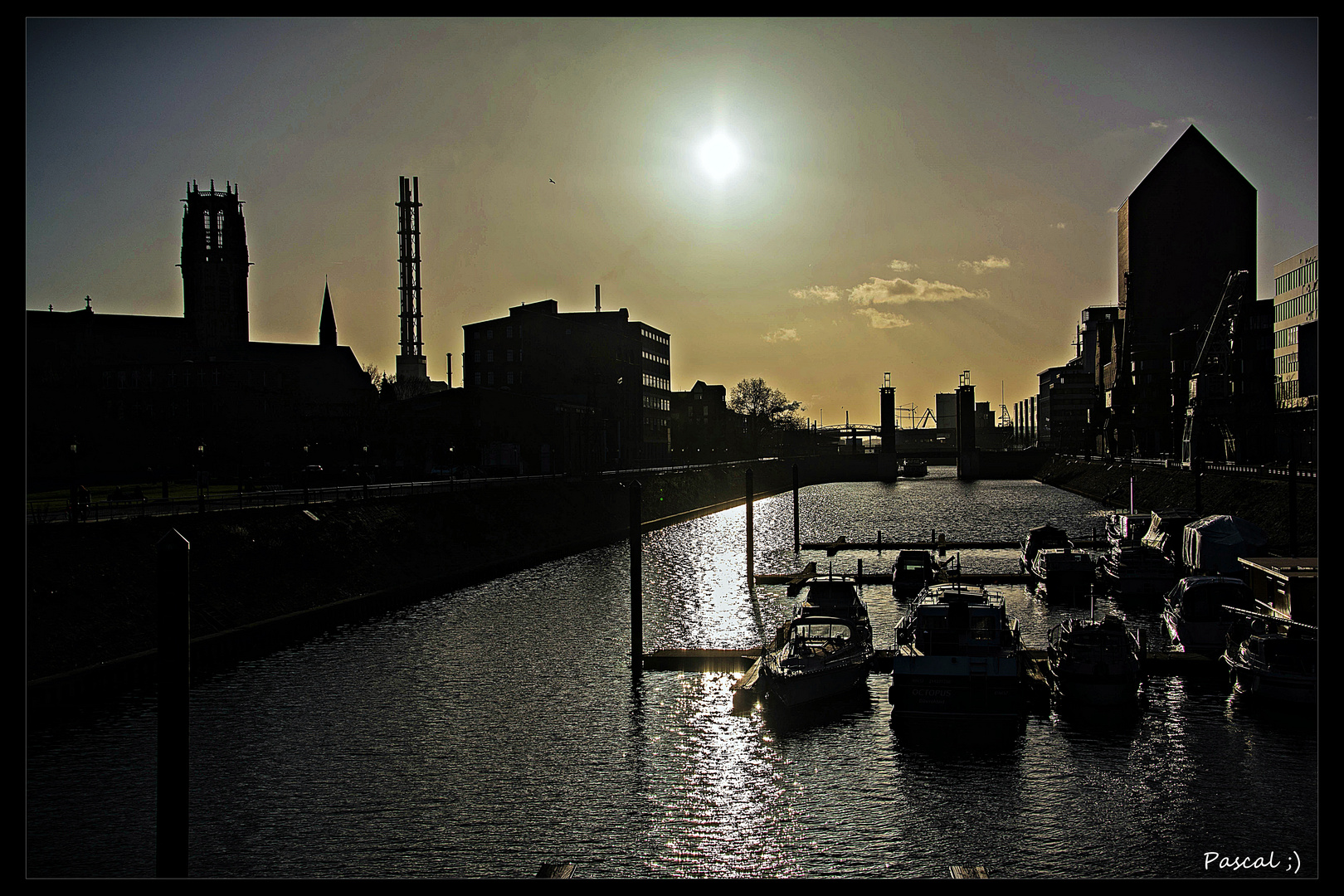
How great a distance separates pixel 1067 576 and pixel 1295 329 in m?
85.1

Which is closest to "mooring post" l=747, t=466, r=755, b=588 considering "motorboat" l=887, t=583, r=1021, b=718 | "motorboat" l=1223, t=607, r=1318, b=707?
"motorboat" l=887, t=583, r=1021, b=718

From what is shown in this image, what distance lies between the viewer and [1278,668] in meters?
30.0

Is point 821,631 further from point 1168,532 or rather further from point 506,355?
point 506,355

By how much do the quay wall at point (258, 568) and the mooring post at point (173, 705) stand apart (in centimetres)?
682

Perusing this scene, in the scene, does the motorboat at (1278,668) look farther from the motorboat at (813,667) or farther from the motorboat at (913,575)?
the motorboat at (913,575)

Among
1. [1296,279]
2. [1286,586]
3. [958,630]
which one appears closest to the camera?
[958,630]

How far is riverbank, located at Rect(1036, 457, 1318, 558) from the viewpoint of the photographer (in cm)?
6225

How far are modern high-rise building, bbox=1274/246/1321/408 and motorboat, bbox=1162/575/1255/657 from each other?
7937 centimetres

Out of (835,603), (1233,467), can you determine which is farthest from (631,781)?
(1233,467)

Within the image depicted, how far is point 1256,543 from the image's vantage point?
5034cm

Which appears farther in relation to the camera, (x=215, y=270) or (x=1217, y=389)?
(x=215, y=270)

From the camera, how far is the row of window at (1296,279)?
110 metres

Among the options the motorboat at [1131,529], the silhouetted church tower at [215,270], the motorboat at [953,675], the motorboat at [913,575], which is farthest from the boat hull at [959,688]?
the silhouetted church tower at [215,270]
